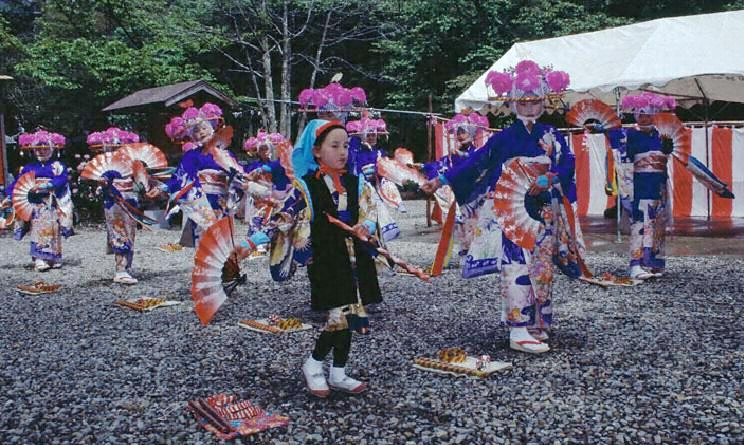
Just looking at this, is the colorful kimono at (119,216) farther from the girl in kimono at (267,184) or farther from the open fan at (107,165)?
the girl in kimono at (267,184)

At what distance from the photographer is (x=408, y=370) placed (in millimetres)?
4410

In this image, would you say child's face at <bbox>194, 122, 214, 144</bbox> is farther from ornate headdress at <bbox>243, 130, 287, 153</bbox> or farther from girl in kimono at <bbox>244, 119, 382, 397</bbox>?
girl in kimono at <bbox>244, 119, 382, 397</bbox>

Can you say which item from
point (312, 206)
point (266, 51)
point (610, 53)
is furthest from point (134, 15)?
point (312, 206)

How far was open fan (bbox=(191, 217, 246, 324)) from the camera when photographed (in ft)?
12.1

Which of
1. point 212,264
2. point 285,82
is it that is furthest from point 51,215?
point 285,82

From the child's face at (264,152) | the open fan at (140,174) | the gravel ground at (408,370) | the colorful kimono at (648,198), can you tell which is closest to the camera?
the gravel ground at (408,370)

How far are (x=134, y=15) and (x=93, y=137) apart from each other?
37.1 ft

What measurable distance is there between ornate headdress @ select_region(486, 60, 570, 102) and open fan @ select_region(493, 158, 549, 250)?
1.62 feet

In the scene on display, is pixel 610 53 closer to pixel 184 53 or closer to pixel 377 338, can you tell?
pixel 377 338

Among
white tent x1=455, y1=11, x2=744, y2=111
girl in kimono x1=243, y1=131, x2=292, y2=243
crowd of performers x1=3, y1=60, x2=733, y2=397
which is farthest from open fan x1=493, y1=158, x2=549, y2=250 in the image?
white tent x1=455, y1=11, x2=744, y2=111

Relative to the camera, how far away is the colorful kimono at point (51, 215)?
9555 mm

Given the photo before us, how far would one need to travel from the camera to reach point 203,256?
12.2 feet

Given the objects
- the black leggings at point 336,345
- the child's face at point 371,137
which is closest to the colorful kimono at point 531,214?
the black leggings at point 336,345

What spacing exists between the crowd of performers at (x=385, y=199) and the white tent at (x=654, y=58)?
2.85 meters
